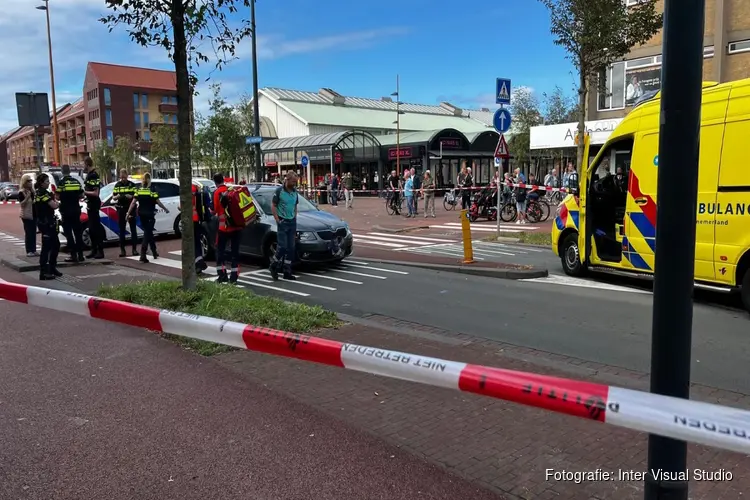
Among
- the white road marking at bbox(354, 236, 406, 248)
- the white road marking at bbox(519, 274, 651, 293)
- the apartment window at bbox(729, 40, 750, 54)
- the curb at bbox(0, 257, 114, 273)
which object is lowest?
the white road marking at bbox(519, 274, 651, 293)

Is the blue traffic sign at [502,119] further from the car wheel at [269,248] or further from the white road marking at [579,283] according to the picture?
the car wheel at [269,248]

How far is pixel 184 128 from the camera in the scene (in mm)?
6828

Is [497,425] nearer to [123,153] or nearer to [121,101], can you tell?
[123,153]

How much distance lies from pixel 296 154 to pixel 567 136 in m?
25.2

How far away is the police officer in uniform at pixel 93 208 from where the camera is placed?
12500 millimetres

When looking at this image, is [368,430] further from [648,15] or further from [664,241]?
[648,15]

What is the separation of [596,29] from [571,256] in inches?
254

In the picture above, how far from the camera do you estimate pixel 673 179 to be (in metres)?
2.18

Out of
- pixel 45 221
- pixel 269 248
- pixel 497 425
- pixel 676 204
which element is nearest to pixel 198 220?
pixel 269 248

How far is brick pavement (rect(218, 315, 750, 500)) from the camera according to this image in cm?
327

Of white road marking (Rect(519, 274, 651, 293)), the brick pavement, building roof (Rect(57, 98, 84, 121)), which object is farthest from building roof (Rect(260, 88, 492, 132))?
building roof (Rect(57, 98, 84, 121))

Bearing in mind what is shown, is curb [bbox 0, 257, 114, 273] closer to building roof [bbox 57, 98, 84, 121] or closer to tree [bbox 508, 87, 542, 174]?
tree [bbox 508, 87, 542, 174]

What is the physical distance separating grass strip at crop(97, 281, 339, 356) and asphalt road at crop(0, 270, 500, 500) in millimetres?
805

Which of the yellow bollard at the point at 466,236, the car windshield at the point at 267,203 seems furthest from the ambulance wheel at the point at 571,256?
the car windshield at the point at 267,203
